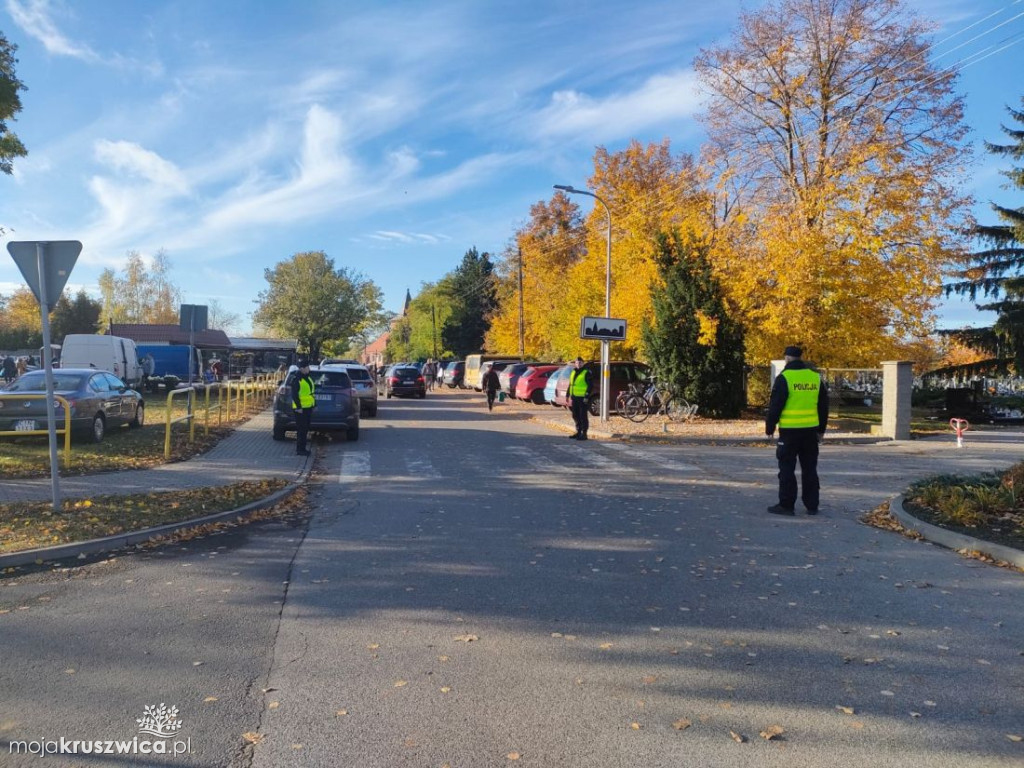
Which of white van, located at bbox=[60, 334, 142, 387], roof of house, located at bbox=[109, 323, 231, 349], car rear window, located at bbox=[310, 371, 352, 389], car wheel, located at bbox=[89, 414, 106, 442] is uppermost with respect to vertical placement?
roof of house, located at bbox=[109, 323, 231, 349]

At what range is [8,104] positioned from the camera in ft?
57.4

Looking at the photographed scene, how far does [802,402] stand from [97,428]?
1224 centimetres

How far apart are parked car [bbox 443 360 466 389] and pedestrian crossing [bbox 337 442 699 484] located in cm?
3495

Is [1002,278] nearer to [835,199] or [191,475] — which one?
[835,199]

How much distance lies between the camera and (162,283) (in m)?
84.9

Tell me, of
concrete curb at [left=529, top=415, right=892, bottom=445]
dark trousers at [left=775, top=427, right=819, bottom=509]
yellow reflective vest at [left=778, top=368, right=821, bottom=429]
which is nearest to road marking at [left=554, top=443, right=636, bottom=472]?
concrete curb at [left=529, top=415, right=892, bottom=445]

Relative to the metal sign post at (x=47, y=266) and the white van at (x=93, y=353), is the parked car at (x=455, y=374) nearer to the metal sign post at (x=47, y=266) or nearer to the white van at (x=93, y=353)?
the white van at (x=93, y=353)

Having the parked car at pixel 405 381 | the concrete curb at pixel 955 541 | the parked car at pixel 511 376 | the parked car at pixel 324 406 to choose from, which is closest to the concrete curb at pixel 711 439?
the parked car at pixel 324 406

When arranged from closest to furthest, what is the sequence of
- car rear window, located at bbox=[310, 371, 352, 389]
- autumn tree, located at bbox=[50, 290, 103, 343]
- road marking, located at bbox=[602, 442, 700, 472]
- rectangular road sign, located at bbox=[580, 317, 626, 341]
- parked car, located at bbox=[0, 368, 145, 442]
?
1. parked car, located at bbox=[0, 368, 145, 442]
2. road marking, located at bbox=[602, 442, 700, 472]
3. car rear window, located at bbox=[310, 371, 352, 389]
4. rectangular road sign, located at bbox=[580, 317, 626, 341]
5. autumn tree, located at bbox=[50, 290, 103, 343]

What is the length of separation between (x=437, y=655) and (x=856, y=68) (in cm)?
2404

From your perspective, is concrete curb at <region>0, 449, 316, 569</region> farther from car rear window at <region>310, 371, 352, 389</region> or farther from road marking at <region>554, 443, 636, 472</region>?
car rear window at <region>310, 371, 352, 389</region>

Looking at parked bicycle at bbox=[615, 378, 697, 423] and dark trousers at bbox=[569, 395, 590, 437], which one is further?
parked bicycle at bbox=[615, 378, 697, 423]

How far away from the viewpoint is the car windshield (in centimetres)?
1402

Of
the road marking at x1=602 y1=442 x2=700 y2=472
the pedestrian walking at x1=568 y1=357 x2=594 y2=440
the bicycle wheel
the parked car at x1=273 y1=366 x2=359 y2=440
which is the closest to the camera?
the road marking at x1=602 y1=442 x2=700 y2=472
